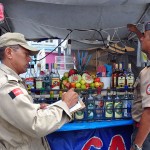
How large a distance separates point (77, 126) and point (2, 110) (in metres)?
1.06

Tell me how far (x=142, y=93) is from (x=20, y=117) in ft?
3.65

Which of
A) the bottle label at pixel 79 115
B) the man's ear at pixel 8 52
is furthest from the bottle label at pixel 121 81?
the man's ear at pixel 8 52

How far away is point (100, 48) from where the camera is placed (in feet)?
14.8

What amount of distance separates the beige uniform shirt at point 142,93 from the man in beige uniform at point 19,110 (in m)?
0.67

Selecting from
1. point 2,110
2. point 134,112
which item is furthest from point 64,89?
point 2,110

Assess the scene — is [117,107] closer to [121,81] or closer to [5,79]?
[121,81]

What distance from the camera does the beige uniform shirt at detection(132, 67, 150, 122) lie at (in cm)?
195

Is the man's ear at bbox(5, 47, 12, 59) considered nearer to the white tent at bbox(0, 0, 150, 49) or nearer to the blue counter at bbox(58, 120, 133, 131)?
the blue counter at bbox(58, 120, 133, 131)

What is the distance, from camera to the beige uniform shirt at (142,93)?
1.95m

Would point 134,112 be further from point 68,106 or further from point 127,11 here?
point 127,11

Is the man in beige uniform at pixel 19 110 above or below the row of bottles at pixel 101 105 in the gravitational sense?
above

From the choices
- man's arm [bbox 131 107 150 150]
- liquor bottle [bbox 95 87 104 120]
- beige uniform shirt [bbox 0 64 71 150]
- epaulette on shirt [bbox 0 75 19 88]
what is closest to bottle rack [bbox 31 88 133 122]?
liquor bottle [bbox 95 87 104 120]

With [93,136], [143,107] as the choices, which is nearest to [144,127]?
[143,107]

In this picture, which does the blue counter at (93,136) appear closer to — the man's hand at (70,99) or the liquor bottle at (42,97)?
the liquor bottle at (42,97)
